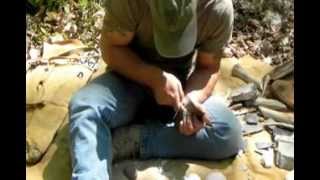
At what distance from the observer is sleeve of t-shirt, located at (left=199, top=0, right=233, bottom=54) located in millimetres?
1587

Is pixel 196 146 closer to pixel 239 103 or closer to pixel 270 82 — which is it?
pixel 239 103

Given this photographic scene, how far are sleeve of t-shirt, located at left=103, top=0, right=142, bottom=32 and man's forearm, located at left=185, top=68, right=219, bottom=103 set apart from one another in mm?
217

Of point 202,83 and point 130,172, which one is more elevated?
point 202,83

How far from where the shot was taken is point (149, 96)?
1720mm

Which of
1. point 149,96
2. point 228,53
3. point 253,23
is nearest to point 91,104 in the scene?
point 149,96

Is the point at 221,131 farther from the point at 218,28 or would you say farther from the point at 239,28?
the point at 239,28

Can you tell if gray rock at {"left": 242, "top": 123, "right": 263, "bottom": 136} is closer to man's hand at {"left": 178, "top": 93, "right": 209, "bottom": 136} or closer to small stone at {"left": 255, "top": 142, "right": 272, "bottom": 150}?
small stone at {"left": 255, "top": 142, "right": 272, "bottom": 150}

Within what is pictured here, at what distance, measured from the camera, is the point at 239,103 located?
197cm

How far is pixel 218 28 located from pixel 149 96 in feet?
0.85

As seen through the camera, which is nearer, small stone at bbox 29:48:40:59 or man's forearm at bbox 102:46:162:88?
man's forearm at bbox 102:46:162:88

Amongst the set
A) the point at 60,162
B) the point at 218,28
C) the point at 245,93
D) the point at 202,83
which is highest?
the point at 218,28

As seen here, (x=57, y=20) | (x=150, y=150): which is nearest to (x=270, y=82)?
(x=150, y=150)

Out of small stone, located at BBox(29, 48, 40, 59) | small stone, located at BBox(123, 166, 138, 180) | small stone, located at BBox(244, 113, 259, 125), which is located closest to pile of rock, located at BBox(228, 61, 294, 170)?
small stone, located at BBox(244, 113, 259, 125)

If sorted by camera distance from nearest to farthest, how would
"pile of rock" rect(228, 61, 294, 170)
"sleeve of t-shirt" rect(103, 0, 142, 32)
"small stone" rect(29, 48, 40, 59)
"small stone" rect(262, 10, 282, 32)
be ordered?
"sleeve of t-shirt" rect(103, 0, 142, 32) → "pile of rock" rect(228, 61, 294, 170) → "small stone" rect(29, 48, 40, 59) → "small stone" rect(262, 10, 282, 32)
